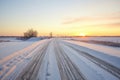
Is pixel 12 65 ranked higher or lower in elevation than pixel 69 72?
lower

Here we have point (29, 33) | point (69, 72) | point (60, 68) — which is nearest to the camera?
point (69, 72)

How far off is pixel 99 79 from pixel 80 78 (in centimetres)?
95

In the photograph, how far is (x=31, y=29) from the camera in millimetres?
126438

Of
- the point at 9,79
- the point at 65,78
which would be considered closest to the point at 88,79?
the point at 65,78

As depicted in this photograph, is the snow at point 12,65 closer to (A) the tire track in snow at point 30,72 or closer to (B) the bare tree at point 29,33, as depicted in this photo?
(A) the tire track in snow at point 30,72

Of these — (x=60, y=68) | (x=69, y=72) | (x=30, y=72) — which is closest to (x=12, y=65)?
(x=30, y=72)

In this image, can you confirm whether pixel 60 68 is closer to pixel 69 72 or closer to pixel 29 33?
pixel 69 72

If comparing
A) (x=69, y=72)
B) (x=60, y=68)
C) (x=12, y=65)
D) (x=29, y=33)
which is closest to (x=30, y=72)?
(x=60, y=68)

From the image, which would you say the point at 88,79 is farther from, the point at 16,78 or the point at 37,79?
the point at 16,78

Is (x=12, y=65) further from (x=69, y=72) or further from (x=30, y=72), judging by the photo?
(x=69, y=72)

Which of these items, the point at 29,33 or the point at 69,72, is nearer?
the point at 69,72

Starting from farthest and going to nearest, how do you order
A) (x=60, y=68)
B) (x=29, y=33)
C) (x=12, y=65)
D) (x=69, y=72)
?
(x=29, y=33) → (x=12, y=65) → (x=60, y=68) → (x=69, y=72)

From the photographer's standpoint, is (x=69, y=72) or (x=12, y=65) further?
(x=12, y=65)

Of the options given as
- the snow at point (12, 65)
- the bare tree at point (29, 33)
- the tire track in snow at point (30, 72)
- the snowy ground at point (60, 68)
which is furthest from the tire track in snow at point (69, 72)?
the bare tree at point (29, 33)
